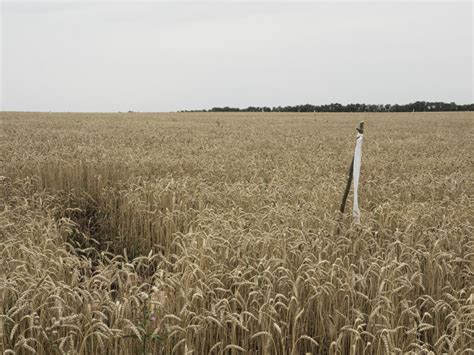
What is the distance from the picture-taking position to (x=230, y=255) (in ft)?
12.5

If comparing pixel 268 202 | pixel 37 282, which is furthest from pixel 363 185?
pixel 37 282

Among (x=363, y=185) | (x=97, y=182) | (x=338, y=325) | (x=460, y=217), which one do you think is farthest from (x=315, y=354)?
(x=97, y=182)

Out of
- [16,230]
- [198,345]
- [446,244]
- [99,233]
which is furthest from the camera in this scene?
[99,233]

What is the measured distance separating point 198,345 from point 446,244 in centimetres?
282

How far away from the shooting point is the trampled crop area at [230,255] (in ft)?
8.67

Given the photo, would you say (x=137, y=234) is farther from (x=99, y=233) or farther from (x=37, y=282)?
(x=37, y=282)

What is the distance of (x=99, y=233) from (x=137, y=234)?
0.76 m

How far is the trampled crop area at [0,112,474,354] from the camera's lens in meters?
2.64

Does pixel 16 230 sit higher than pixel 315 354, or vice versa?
pixel 16 230

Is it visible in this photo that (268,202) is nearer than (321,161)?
Yes

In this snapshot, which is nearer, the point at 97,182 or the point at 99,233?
the point at 99,233

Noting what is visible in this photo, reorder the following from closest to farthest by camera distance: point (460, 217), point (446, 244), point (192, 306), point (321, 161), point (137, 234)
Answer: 1. point (192, 306)
2. point (446, 244)
3. point (460, 217)
4. point (137, 234)
5. point (321, 161)

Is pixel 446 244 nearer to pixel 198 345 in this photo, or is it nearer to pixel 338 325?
pixel 338 325

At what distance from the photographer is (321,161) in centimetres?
984
